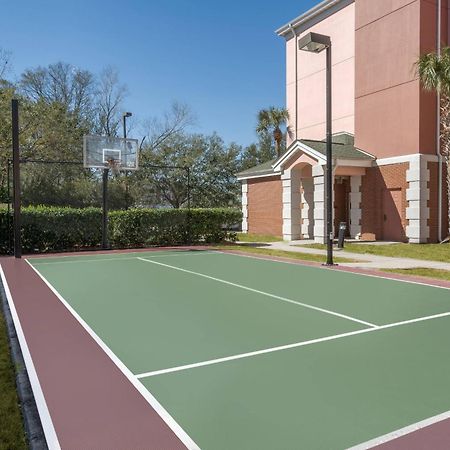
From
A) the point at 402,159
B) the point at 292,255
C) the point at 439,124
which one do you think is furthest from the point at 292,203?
the point at 439,124

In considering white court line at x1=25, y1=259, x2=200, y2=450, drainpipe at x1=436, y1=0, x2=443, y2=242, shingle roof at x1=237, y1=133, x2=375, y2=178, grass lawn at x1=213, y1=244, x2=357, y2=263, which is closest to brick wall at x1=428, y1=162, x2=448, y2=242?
drainpipe at x1=436, y1=0, x2=443, y2=242

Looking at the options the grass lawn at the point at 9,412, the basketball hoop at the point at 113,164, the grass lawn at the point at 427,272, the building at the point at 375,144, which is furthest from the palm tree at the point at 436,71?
the grass lawn at the point at 9,412

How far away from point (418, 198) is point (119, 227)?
13.0m

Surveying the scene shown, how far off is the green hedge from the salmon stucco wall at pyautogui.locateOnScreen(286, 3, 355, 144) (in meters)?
8.27

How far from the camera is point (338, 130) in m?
25.9

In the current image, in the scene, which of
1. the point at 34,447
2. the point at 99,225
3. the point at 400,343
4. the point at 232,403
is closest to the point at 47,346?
the point at 34,447

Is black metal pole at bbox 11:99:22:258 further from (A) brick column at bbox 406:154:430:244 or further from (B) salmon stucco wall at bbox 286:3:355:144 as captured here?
(B) salmon stucco wall at bbox 286:3:355:144

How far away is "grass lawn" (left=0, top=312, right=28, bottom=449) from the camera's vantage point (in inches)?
132

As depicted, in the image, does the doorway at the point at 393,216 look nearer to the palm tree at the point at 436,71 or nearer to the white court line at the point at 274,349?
the palm tree at the point at 436,71

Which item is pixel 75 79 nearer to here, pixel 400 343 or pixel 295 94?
pixel 295 94

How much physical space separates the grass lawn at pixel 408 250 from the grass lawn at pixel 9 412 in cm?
1376

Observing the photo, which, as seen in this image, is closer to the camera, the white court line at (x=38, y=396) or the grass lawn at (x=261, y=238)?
the white court line at (x=38, y=396)

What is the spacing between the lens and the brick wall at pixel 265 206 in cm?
2586

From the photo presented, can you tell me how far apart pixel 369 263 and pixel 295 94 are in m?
17.9
